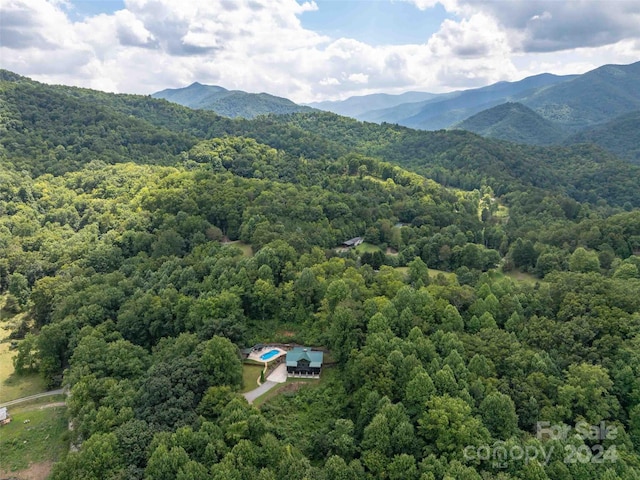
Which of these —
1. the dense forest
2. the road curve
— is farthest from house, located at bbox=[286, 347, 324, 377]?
the road curve

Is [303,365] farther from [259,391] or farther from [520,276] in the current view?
[520,276]

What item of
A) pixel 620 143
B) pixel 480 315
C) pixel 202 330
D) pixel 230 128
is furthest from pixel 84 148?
pixel 620 143

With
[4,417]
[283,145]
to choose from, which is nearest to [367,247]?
[4,417]

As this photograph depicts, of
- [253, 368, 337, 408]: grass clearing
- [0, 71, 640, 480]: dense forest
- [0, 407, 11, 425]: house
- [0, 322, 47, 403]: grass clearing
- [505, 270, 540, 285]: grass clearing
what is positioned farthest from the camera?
[505, 270, 540, 285]: grass clearing

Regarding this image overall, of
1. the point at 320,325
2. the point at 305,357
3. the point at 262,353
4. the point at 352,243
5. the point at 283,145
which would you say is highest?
the point at 283,145

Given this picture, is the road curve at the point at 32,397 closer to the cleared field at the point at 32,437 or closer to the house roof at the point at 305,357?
the cleared field at the point at 32,437

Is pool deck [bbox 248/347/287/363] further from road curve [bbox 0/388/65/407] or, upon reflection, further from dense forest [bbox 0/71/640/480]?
road curve [bbox 0/388/65/407]

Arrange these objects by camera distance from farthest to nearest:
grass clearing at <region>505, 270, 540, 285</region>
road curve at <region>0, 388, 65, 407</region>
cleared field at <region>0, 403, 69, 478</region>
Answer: grass clearing at <region>505, 270, 540, 285</region> < road curve at <region>0, 388, 65, 407</region> < cleared field at <region>0, 403, 69, 478</region>
